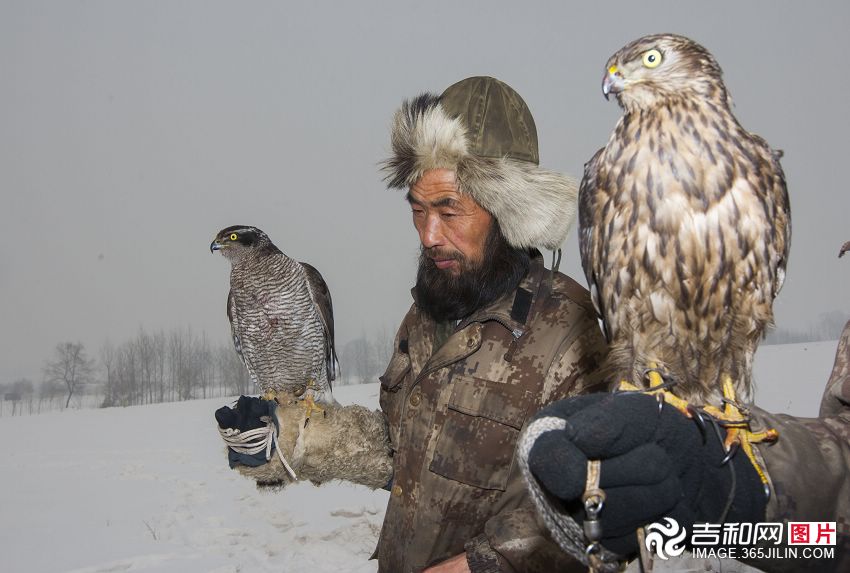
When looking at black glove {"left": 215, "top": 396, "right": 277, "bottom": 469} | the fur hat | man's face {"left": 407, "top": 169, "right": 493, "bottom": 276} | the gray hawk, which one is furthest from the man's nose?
the gray hawk

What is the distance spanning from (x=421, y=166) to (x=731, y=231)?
1.43 meters

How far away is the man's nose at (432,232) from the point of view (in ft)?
8.96

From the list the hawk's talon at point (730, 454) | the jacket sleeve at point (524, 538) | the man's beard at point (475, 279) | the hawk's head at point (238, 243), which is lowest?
the jacket sleeve at point (524, 538)

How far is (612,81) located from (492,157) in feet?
3.48

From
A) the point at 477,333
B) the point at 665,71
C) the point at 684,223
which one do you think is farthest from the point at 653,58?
the point at 477,333

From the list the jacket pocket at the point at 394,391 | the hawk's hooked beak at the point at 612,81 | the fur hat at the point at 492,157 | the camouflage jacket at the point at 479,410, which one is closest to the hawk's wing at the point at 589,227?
the hawk's hooked beak at the point at 612,81

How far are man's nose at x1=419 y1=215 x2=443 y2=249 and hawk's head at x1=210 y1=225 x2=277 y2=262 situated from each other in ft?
8.33

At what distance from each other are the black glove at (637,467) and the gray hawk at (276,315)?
3492 mm

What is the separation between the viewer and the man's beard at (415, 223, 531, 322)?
2.68 m

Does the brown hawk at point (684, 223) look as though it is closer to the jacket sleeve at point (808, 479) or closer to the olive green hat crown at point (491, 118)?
the jacket sleeve at point (808, 479)

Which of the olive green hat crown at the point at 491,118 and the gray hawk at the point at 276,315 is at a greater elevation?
the olive green hat crown at the point at 491,118

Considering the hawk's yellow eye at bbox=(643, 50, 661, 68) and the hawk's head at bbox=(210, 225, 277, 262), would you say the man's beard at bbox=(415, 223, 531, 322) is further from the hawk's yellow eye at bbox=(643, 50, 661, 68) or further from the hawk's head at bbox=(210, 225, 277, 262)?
the hawk's head at bbox=(210, 225, 277, 262)

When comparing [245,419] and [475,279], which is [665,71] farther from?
[245,419]

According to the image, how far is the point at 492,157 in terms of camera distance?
266cm
